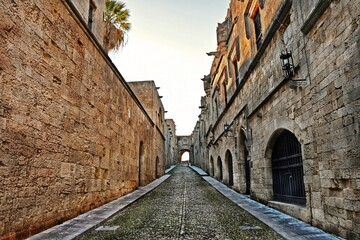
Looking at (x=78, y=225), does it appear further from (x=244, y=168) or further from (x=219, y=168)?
(x=219, y=168)

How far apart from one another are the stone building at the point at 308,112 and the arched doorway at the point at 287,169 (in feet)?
0.07

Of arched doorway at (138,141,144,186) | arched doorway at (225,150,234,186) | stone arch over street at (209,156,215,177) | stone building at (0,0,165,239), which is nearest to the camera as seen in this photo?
stone building at (0,0,165,239)

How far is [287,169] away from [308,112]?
6.75ft

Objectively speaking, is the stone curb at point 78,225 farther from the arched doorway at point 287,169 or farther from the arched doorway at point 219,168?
the arched doorway at point 219,168

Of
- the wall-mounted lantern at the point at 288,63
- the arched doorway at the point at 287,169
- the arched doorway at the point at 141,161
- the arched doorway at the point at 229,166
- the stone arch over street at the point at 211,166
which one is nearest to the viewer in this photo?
the wall-mounted lantern at the point at 288,63

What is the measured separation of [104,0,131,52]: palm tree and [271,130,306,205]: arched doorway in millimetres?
8304

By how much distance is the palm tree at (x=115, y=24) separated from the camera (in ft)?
36.2

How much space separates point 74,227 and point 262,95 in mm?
5532

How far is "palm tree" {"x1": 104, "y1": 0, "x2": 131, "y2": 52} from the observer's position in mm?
11023

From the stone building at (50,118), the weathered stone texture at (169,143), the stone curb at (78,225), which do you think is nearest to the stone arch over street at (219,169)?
the stone building at (50,118)

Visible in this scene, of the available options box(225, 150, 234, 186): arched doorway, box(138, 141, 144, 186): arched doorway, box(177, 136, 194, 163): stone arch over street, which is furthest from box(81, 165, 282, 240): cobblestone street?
box(177, 136, 194, 163): stone arch over street

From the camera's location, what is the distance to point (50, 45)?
163 inches

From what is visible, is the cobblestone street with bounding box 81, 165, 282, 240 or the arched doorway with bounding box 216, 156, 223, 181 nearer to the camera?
the cobblestone street with bounding box 81, 165, 282, 240

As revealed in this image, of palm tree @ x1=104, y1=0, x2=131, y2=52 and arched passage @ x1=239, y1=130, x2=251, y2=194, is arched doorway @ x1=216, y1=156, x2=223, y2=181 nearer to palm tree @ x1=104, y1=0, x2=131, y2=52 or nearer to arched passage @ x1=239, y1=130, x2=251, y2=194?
arched passage @ x1=239, y1=130, x2=251, y2=194
